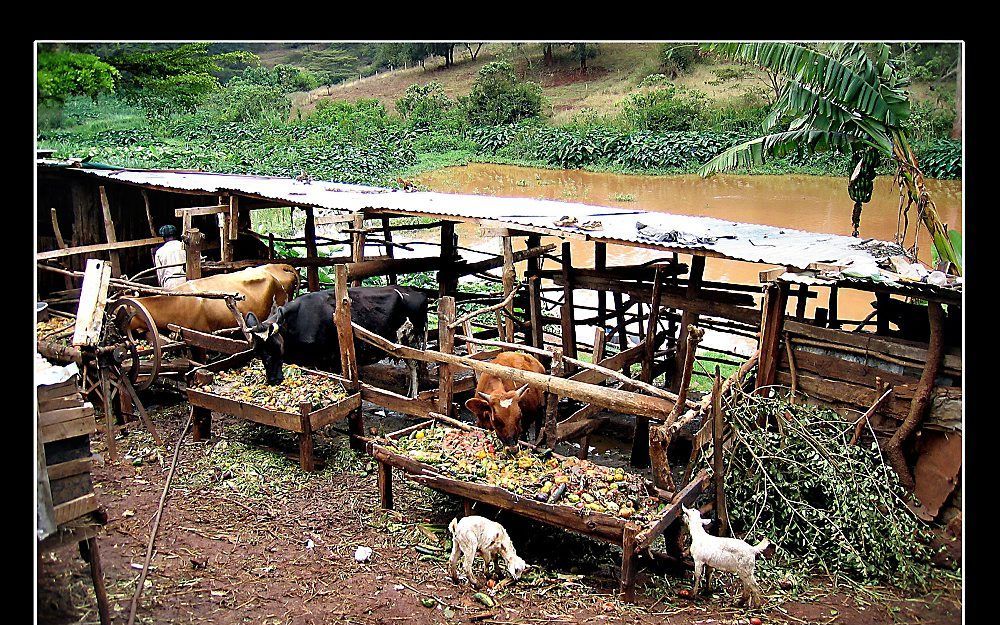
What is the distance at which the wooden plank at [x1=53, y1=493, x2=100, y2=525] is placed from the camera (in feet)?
16.8

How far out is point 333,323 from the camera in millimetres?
10477

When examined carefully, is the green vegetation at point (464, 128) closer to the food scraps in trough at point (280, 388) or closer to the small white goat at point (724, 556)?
the food scraps in trough at point (280, 388)

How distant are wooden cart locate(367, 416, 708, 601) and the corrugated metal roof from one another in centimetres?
259

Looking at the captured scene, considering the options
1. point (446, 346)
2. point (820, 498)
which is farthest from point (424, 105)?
point (820, 498)

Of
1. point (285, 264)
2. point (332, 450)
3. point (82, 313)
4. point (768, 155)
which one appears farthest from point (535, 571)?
point (285, 264)

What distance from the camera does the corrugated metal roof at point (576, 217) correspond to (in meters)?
8.12

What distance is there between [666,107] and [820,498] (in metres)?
21.2

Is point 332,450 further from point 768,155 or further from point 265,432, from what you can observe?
point 768,155

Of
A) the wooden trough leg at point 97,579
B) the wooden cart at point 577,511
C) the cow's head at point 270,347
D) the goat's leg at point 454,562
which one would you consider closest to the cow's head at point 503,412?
the wooden cart at point 577,511

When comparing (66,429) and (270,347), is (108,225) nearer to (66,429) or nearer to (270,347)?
(270,347)

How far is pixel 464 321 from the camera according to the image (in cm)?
880

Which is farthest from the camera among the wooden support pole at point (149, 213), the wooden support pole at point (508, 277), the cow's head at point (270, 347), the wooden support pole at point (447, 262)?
the wooden support pole at point (149, 213)

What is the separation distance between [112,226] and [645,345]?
33.7 ft

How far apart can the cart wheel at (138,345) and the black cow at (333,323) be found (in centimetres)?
113
